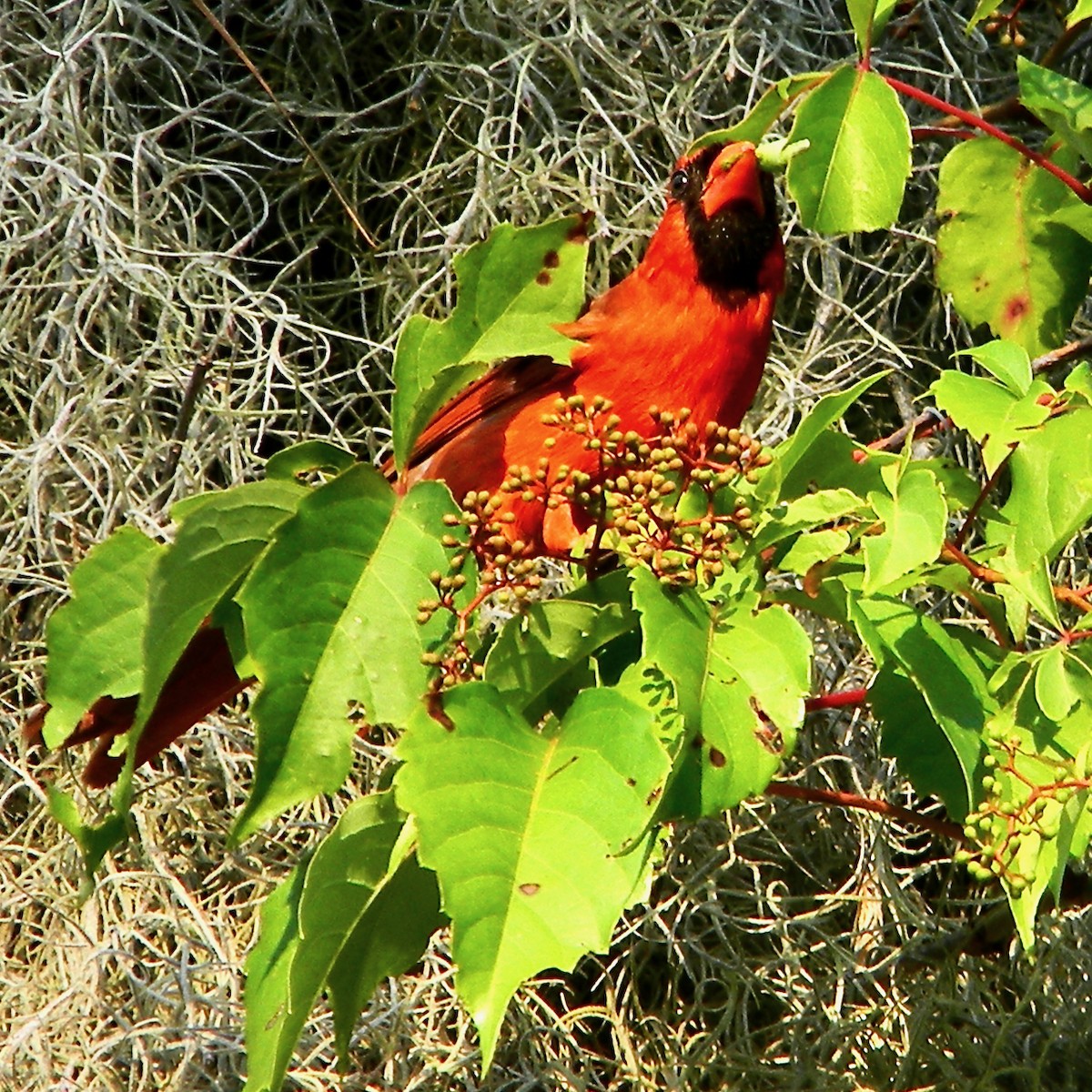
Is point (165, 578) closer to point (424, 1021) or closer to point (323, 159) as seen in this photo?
point (424, 1021)

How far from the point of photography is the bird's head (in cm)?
206

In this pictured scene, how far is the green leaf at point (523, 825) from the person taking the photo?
1.08 metres

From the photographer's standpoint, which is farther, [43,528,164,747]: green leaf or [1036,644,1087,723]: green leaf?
[43,528,164,747]: green leaf

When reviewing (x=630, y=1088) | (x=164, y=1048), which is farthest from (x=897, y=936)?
(x=164, y=1048)

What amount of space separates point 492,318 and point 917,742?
49 centimetres

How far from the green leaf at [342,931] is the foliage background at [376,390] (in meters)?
0.62

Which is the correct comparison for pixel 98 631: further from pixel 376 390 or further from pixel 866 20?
pixel 376 390

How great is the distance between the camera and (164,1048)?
1928 mm

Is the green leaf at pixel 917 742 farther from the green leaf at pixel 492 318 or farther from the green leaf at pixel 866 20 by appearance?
the green leaf at pixel 866 20

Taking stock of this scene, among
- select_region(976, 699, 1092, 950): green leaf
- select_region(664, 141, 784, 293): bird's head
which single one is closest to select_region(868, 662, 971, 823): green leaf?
select_region(976, 699, 1092, 950): green leaf

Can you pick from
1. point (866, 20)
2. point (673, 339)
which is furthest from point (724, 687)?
point (673, 339)

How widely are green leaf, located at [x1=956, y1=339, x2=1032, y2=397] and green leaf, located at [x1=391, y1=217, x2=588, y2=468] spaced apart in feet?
1.14

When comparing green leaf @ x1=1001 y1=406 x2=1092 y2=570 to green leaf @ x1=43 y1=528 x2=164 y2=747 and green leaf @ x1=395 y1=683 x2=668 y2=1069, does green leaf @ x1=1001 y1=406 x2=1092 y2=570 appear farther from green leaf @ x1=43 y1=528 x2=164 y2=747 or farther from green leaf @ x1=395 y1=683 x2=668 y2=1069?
green leaf @ x1=43 y1=528 x2=164 y2=747

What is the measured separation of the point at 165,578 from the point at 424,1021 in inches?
40.3
